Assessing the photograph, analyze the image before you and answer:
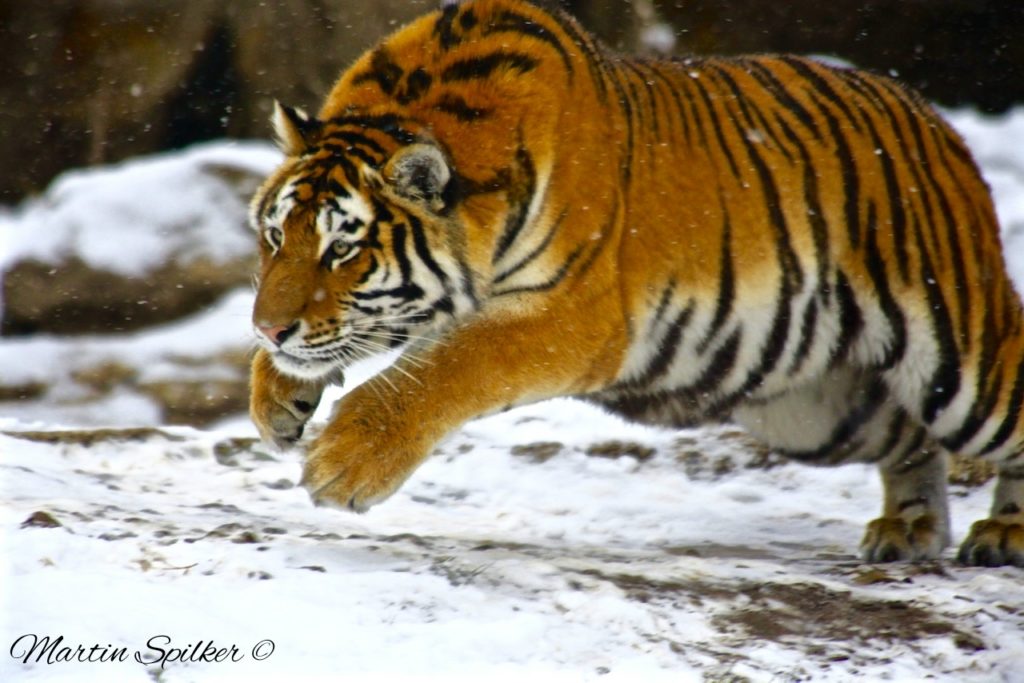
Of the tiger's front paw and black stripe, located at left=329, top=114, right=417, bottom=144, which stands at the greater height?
black stripe, located at left=329, top=114, right=417, bottom=144

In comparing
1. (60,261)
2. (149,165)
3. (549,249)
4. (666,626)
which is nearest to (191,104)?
(149,165)

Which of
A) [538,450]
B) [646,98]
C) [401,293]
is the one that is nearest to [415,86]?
[401,293]

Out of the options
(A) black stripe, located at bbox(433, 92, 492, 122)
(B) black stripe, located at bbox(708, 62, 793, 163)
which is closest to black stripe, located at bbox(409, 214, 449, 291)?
(A) black stripe, located at bbox(433, 92, 492, 122)

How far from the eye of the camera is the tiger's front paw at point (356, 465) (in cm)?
296

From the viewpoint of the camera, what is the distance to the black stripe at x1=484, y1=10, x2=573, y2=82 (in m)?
3.41

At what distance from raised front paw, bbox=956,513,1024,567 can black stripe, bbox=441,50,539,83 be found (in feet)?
5.53

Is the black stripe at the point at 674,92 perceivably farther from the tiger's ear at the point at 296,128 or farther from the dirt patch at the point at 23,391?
the dirt patch at the point at 23,391

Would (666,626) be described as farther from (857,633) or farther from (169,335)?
(169,335)

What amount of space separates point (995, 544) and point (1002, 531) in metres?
0.05

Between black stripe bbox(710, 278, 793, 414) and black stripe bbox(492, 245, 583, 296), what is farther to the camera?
black stripe bbox(710, 278, 793, 414)

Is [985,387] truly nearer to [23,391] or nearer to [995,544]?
[995,544]

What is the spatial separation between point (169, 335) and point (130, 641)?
5.59 meters

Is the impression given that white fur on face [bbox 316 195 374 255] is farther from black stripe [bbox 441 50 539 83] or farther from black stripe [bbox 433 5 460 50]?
black stripe [bbox 433 5 460 50]

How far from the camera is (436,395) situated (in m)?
3.05
